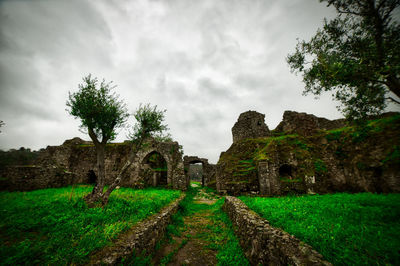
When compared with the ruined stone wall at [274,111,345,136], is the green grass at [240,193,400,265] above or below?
below

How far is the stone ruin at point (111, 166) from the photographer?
43.6 ft

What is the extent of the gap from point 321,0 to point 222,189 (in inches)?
603

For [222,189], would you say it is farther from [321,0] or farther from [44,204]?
[321,0]

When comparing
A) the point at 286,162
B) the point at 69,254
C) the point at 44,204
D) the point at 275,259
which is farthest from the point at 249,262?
the point at 286,162

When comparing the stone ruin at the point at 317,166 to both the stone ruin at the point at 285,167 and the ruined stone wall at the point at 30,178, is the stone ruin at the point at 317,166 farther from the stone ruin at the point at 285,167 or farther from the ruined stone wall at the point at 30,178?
the ruined stone wall at the point at 30,178

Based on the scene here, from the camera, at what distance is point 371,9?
5961 millimetres

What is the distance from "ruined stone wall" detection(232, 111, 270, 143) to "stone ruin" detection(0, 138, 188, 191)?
1127cm

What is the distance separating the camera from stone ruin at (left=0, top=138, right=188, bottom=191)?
523 inches

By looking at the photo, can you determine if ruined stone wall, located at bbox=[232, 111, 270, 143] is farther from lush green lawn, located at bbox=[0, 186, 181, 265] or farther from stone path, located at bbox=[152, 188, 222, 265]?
lush green lawn, located at bbox=[0, 186, 181, 265]

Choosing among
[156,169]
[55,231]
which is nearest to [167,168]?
[156,169]

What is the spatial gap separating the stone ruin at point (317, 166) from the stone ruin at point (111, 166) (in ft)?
22.2

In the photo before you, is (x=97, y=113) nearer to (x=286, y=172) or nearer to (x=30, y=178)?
(x=30, y=178)

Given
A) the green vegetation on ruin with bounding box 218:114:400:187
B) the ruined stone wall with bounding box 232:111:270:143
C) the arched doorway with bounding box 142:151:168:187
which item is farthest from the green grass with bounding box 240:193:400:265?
the ruined stone wall with bounding box 232:111:270:143

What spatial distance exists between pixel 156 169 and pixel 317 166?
740 inches
